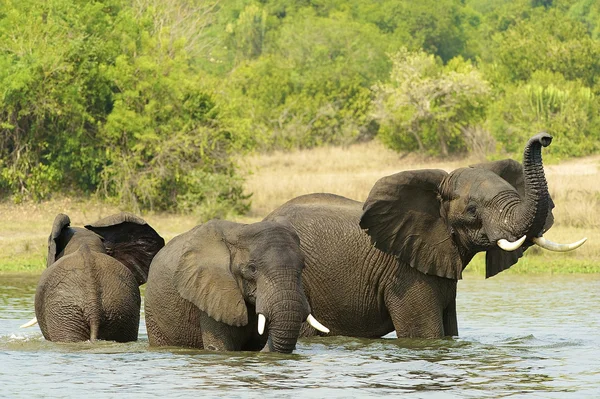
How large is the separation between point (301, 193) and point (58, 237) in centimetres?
1718

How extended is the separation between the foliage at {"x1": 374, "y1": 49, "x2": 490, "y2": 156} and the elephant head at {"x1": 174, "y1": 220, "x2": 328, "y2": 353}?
3511 cm

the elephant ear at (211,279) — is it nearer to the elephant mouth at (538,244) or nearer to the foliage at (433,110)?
the elephant mouth at (538,244)

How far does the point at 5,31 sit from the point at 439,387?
64.9 feet

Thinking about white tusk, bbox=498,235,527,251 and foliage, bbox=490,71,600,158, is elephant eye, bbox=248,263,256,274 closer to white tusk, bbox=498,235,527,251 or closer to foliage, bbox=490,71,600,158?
white tusk, bbox=498,235,527,251

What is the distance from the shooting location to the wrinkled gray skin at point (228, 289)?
9656 mm

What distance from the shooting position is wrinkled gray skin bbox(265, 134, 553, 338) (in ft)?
35.2

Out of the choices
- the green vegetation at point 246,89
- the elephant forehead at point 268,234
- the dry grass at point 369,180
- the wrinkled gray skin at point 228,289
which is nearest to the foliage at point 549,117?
the green vegetation at point 246,89

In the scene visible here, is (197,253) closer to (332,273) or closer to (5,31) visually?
(332,273)

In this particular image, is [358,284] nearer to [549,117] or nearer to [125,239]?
[125,239]

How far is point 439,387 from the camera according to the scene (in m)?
9.86

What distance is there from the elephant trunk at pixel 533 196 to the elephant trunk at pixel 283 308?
1.85m

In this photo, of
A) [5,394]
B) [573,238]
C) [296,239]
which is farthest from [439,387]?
[573,238]

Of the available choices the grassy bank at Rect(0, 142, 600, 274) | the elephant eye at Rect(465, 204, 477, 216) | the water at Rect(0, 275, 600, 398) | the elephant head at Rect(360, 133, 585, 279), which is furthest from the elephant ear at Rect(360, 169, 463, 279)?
the grassy bank at Rect(0, 142, 600, 274)

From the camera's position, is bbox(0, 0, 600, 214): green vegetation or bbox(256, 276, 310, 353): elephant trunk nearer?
bbox(256, 276, 310, 353): elephant trunk
